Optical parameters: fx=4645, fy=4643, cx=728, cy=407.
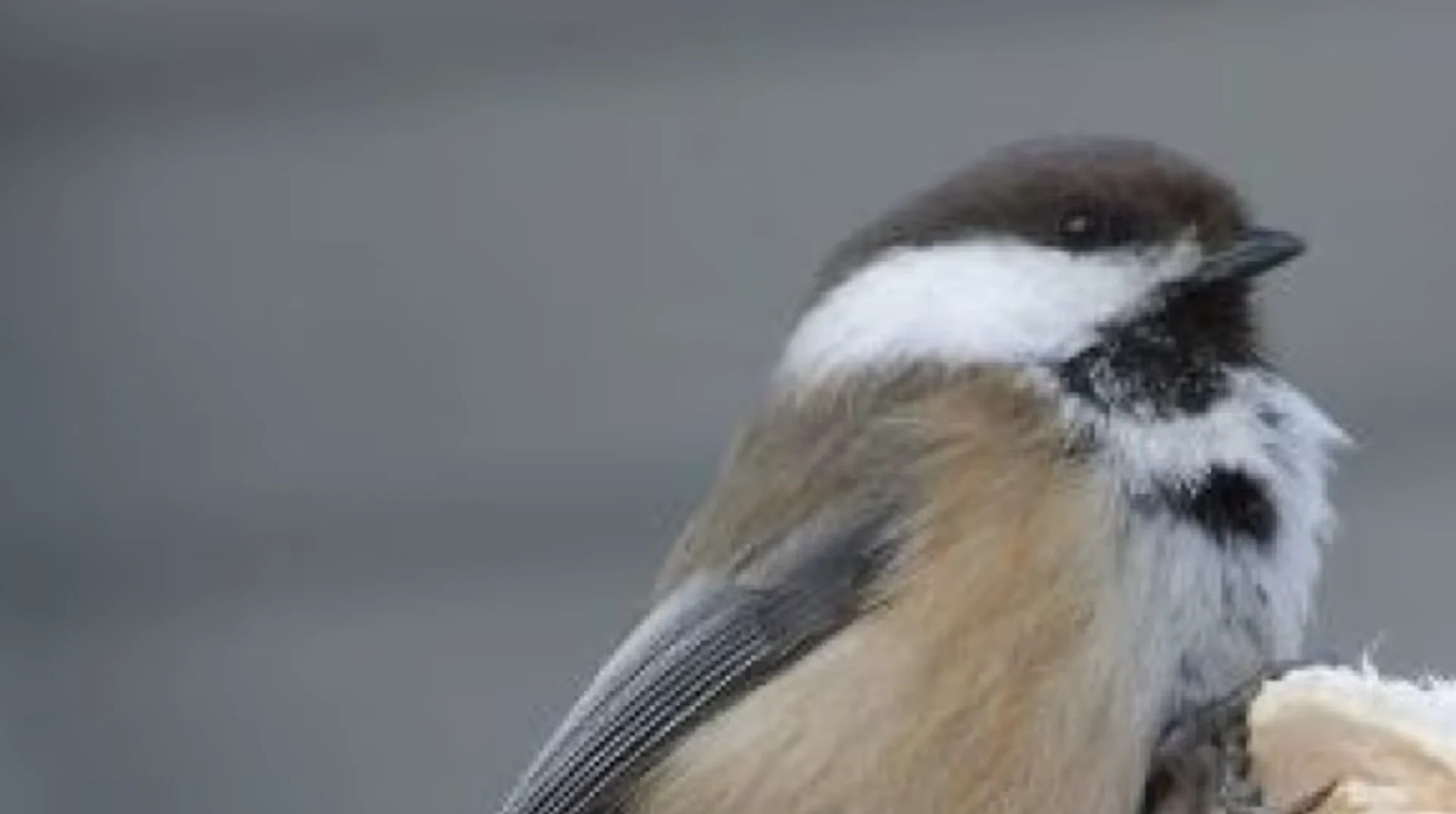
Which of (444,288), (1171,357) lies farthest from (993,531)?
(444,288)

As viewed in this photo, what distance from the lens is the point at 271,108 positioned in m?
3.81

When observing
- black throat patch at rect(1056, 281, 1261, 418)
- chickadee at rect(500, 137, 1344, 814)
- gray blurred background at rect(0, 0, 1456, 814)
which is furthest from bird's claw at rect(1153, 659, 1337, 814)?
gray blurred background at rect(0, 0, 1456, 814)

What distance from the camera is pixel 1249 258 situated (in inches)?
113

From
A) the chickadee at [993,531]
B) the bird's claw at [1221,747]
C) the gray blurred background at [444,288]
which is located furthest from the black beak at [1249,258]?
the gray blurred background at [444,288]

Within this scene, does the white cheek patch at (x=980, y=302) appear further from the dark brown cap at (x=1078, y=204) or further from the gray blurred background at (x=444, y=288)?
the gray blurred background at (x=444, y=288)

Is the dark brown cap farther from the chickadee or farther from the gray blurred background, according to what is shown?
the gray blurred background

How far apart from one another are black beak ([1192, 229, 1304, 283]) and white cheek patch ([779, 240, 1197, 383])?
0.6 inches

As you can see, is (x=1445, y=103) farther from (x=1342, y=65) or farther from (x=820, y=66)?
(x=820, y=66)

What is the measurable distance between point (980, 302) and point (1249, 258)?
17 centimetres

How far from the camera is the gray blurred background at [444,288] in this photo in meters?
3.71

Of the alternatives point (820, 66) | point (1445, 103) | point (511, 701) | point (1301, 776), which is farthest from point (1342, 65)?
point (1301, 776)

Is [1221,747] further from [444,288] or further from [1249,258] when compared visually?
[444,288]

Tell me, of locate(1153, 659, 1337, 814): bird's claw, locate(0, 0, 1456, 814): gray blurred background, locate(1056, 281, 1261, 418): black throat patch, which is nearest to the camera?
locate(1153, 659, 1337, 814): bird's claw

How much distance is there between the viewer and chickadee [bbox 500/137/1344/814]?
2.67m
